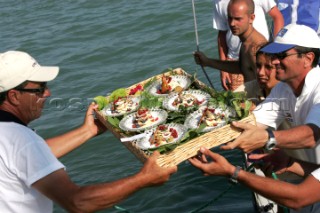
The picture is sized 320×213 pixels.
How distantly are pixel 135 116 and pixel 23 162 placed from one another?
4.75 feet

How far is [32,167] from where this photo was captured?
3.24 metres

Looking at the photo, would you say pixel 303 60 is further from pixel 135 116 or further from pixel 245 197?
pixel 245 197

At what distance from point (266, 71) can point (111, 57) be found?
7139mm

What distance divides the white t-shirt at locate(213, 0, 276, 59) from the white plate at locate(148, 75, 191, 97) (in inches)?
81.1

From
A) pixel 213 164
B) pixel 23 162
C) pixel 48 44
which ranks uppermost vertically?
pixel 23 162

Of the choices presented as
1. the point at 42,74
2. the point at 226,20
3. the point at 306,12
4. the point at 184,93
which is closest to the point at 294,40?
the point at 184,93

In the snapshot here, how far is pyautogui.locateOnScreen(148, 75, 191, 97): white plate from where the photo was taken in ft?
16.3

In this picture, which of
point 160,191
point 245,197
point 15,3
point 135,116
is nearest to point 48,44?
point 15,3

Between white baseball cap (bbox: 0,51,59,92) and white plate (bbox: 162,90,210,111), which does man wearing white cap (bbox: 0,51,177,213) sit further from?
white plate (bbox: 162,90,210,111)

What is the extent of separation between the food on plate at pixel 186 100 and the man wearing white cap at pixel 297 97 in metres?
0.56

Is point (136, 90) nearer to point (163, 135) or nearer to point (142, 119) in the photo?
point (142, 119)

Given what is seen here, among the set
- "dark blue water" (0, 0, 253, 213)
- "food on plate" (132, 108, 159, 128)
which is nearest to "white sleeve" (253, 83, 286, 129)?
"food on plate" (132, 108, 159, 128)

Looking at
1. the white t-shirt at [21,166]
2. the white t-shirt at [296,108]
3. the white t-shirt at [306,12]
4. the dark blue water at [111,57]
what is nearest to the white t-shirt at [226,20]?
the white t-shirt at [306,12]

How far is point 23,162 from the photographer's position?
3.25 meters
